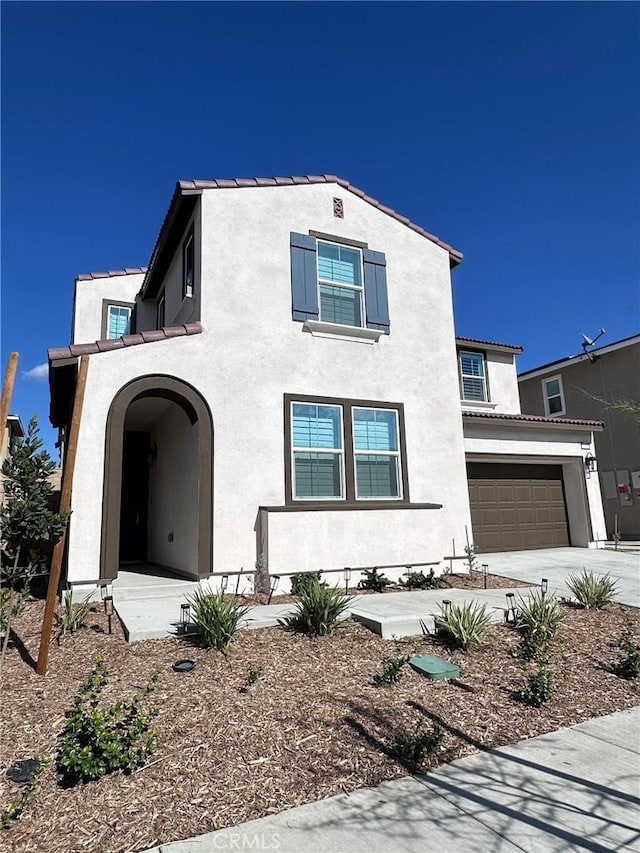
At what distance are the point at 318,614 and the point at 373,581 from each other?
10.5 feet

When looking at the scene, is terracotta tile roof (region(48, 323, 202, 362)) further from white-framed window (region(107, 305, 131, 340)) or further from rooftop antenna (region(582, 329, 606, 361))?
rooftop antenna (region(582, 329, 606, 361))

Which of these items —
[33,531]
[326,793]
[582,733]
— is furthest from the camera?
[33,531]

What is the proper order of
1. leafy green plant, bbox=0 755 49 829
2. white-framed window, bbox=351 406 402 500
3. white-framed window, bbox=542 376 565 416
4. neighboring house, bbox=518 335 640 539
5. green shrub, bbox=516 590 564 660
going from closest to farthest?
leafy green plant, bbox=0 755 49 829 → green shrub, bbox=516 590 564 660 → white-framed window, bbox=351 406 402 500 → neighboring house, bbox=518 335 640 539 → white-framed window, bbox=542 376 565 416

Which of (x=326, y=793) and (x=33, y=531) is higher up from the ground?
(x=33, y=531)

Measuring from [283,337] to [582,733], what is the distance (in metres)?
7.37

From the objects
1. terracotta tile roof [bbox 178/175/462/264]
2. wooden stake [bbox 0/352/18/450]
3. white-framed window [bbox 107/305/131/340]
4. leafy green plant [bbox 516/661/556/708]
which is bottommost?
leafy green plant [bbox 516/661/556/708]

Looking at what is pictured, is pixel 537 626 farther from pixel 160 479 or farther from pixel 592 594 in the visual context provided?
pixel 160 479

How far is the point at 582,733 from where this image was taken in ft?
12.6

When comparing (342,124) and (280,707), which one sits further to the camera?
(342,124)

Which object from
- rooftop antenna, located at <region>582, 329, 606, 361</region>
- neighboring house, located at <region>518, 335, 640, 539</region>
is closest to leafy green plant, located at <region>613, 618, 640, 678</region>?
neighboring house, located at <region>518, 335, 640, 539</region>

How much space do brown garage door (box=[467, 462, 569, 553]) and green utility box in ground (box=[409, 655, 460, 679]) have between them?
25.0 ft

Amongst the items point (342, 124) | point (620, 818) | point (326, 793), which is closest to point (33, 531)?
point (326, 793)

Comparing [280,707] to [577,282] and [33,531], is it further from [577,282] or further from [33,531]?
[577,282]

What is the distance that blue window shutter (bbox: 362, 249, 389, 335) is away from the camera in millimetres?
10280
